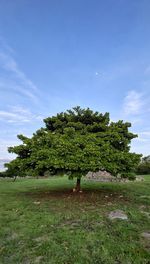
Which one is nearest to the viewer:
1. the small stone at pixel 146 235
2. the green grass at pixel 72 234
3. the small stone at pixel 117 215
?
the green grass at pixel 72 234

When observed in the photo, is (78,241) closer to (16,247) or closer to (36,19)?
(16,247)

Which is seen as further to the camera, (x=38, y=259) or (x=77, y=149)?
(x=77, y=149)

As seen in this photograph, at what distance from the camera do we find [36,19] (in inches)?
437

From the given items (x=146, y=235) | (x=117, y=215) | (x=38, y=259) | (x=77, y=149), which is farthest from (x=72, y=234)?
(x=77, y=149)

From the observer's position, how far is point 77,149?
749 centimetres

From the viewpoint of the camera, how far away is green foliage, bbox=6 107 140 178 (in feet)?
23.8

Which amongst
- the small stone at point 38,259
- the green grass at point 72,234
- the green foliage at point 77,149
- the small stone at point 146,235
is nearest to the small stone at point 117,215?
the green grass at point 72,234

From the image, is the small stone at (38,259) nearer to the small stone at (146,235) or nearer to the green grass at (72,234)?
the green grass at (72,234)

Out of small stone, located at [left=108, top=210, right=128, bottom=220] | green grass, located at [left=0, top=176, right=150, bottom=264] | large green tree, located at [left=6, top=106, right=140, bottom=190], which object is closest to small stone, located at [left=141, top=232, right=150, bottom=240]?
green grass, located at [left=0, top=176, right=150, bottom=264]

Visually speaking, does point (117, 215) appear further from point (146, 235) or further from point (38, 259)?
point (38, 259)

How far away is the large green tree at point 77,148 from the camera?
7.27 meters

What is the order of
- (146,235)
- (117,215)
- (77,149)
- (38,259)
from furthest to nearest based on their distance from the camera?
(77,149)
(117,215)
(146,235)
(38,259)

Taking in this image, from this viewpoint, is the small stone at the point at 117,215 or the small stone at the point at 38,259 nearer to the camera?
the small stone at the point at 38,259

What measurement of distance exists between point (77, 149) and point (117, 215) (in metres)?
2.62
